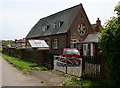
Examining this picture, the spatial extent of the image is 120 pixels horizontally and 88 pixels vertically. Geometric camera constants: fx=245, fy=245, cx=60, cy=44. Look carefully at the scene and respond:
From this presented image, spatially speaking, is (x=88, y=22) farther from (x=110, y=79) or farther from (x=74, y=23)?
(x=110, y=79)

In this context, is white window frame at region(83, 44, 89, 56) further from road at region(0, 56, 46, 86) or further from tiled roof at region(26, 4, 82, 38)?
road at region(0, 56, 46, 86)

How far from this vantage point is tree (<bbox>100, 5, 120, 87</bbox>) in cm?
985

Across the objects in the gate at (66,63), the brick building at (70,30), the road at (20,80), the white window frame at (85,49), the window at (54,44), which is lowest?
the road at (20,80)

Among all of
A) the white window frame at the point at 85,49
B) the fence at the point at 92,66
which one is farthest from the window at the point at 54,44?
the fence at the point at 92,66

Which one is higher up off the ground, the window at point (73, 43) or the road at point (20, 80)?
the window at point (73, 43)

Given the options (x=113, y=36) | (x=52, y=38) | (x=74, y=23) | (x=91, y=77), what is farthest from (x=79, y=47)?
(x=113, y=36)

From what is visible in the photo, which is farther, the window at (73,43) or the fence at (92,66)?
the window at (73,43)

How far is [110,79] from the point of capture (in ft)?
33.3

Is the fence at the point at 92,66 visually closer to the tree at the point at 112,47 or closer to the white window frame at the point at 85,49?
the tree at the point at 112,47

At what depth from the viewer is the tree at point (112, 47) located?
9.85 m

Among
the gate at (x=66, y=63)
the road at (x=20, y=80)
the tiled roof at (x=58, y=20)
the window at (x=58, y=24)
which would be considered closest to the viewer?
the road at (x=20, y=80)

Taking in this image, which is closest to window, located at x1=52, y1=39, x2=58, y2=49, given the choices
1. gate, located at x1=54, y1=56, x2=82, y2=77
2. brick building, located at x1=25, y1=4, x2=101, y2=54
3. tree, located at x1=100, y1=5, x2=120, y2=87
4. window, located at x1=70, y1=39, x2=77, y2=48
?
brick building, located at x1=25, y1=4, x2=101, y2=54

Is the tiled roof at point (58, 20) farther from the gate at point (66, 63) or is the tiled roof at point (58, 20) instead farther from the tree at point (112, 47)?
the tree at point (112, 47)

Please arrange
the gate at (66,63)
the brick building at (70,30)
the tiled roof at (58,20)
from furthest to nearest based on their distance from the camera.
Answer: the tiled roof at (58,20) → the brick building at (70,30) → the gate at (66,63)
